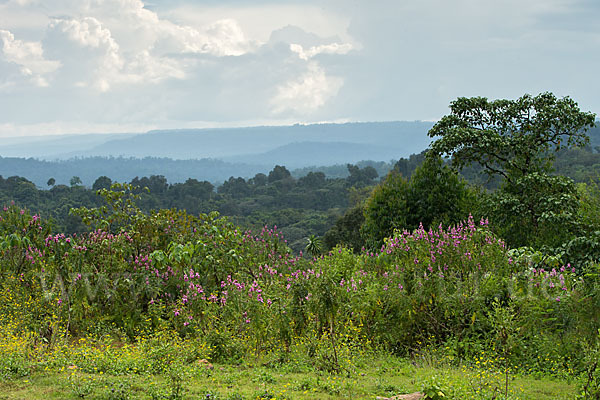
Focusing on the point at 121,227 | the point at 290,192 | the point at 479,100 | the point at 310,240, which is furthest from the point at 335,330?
the point at 290,192

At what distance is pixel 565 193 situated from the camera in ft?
42.4

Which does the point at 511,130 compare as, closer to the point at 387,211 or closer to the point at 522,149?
the point at 522,149

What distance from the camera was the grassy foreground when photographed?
4.67m

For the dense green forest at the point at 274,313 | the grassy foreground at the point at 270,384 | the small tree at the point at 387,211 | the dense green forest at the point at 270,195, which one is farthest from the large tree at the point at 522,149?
the dense green forest at the point at 270,195

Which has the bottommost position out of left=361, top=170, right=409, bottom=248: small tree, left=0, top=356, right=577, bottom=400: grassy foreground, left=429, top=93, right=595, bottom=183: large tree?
left=0, top=356, right=577, bottom=400: grassy foreground

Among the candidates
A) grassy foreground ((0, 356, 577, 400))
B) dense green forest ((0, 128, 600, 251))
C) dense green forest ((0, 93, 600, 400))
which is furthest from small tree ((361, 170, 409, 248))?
dense green forest ((0, 128, 600, 251))

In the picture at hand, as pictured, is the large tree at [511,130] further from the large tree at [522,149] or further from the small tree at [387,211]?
the small tree at [387,211]

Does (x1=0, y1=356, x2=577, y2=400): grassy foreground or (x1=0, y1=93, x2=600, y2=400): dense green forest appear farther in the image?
(x1=0, y1=93, x2=600, y2=400): dense green forest

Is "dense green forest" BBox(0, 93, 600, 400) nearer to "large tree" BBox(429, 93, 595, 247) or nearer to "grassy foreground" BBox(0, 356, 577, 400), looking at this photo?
"grassy foreground" BBox(0, 356, 577, 400)

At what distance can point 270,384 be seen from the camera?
522 cm

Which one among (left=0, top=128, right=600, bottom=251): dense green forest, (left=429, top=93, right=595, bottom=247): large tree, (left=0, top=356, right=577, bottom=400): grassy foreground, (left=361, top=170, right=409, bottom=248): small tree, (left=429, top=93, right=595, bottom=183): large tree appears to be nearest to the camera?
(left=0, top=356, right=577, bottom=400): grassy foreground

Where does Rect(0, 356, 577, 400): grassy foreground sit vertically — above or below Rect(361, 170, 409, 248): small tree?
below

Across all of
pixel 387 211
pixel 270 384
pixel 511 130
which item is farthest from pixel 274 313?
pixel 511 130

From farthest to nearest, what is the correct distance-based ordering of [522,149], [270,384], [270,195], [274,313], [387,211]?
[270,195] → [387,211] → [522,149] → [274,313] → [270,384]
